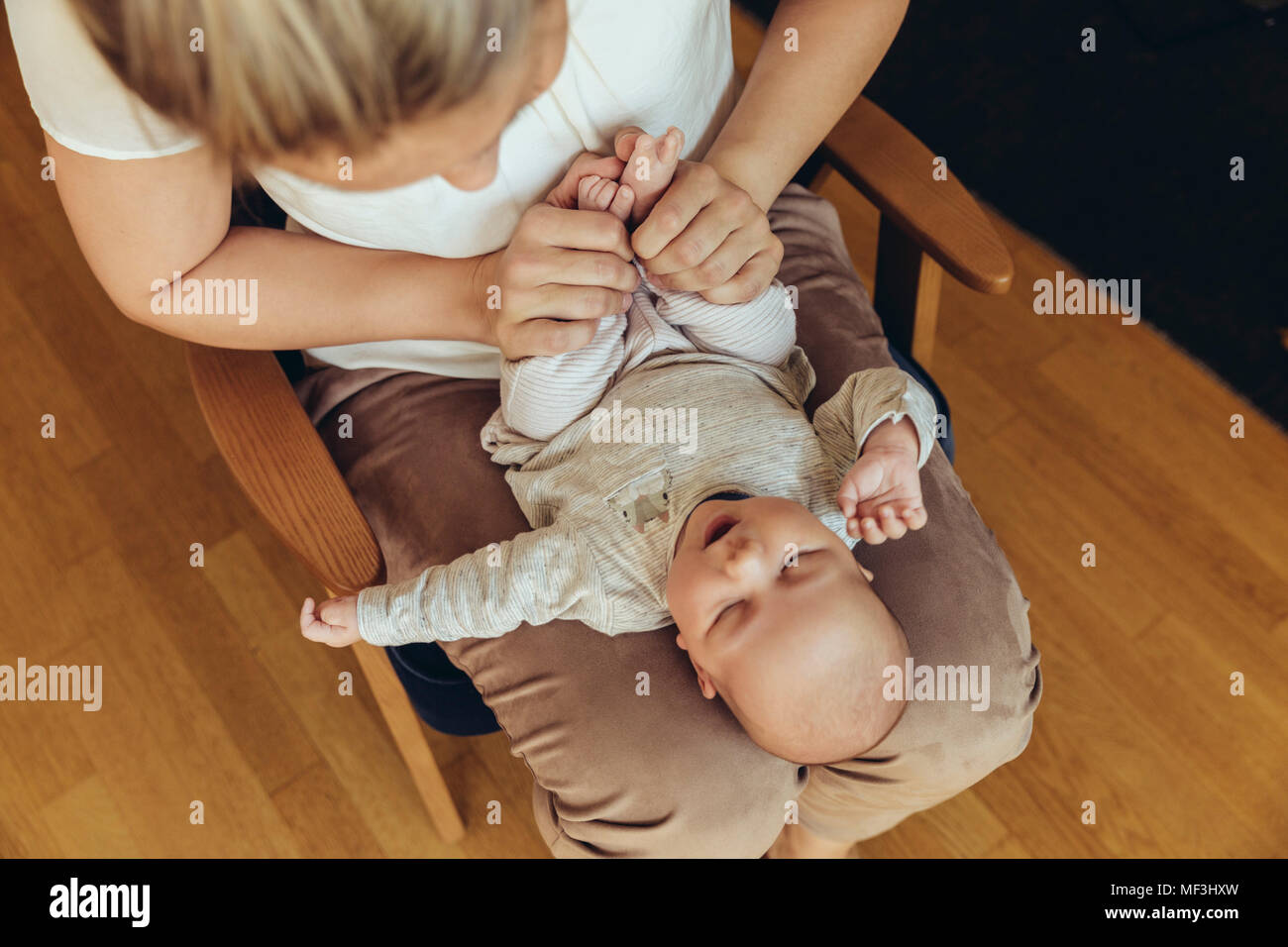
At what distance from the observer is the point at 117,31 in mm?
614

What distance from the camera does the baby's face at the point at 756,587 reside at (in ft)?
3.01

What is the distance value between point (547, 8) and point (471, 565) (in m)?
0.51

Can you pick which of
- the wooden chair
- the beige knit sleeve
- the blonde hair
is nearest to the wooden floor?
the wooden chair

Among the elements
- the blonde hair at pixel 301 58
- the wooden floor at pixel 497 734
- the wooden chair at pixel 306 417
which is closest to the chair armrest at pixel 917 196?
the wooden chair at pixel 306 417

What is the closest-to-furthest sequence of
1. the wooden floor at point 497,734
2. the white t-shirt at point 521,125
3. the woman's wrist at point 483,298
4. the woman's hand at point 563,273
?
the white t-shirt at point 521,125 < the woman's hand at point 563,273 < the woman's wrist at point 483,298 < the wooden floor at point 497,734

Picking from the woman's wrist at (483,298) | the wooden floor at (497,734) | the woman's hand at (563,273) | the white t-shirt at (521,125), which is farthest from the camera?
the wooden floor at (497,734)

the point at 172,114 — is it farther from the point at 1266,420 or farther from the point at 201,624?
the point at 1266,420

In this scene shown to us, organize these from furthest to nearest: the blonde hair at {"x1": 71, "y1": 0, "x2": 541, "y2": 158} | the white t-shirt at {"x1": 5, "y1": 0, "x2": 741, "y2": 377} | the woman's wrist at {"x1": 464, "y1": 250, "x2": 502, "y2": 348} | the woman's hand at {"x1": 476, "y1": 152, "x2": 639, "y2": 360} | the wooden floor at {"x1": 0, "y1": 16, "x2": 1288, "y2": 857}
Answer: the wooden floor at {"x1": 0, "y1": 16, "x2": 1288, "y2": 857}, the woman's wrist at {"x1": 464, "y1": 250, "x2": 502, "y2": 348}, the woman's hand at {"x1": 476, "y1": 152, "x2": 639, "y2": 360}, the white t-shirt at {"x1": 5, "y1": 0, "x2": 741, "y2": 377}, the blonde hair at {"x1": 71, "y1": 0, "x2": 541, "y2": 158}

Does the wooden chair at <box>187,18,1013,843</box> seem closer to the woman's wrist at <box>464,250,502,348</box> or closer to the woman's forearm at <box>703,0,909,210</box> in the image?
the woman's forearm at <box>703,0,909,210</box>

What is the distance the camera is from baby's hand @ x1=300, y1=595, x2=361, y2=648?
958 mm

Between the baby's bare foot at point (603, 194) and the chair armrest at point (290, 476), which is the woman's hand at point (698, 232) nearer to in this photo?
the baby's bare foot at point (603, 194)

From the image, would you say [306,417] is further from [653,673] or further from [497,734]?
[497,734]

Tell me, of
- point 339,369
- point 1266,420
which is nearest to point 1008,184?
point 1266,420

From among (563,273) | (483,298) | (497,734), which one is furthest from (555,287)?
(497,734)
